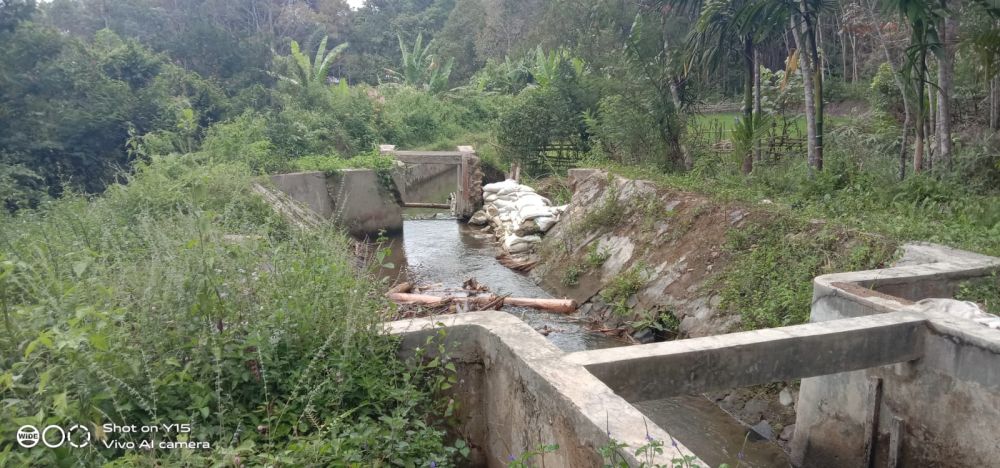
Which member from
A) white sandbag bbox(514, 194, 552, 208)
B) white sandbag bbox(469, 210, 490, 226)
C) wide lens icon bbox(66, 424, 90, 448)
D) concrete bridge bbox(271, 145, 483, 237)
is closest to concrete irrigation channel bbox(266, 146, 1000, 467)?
wide lens icon bbox(66, 424, 90, 448)

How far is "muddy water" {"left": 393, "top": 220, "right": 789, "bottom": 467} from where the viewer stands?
598 cm

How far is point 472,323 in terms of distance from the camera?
3.88 metres

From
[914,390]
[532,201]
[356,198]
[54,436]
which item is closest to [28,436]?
[54,436]

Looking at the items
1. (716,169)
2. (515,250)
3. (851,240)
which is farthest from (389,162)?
(851,240)

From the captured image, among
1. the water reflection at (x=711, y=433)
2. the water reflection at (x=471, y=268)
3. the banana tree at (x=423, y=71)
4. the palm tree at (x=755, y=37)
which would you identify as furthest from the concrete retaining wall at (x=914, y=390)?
the banana tree at (x=423, y=71)

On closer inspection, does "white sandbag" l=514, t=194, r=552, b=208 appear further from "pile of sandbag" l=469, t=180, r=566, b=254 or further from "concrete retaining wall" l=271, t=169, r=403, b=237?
"concrete retaining wall" l=271, t=169, r=403, b=237

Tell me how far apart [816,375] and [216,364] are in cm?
342

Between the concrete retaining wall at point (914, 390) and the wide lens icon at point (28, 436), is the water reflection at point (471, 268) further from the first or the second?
the wide lens icon at point (28, 436)

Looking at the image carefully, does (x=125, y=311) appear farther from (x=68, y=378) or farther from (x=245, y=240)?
(x=245, y=240)

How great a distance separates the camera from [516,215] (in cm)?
1444

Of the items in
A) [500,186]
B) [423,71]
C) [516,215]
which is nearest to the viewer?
[516,215]

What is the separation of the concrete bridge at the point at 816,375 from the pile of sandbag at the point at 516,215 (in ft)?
27.8

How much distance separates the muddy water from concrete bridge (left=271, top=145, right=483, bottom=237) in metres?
0.72

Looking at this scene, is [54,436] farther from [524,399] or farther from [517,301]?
[517,301]
